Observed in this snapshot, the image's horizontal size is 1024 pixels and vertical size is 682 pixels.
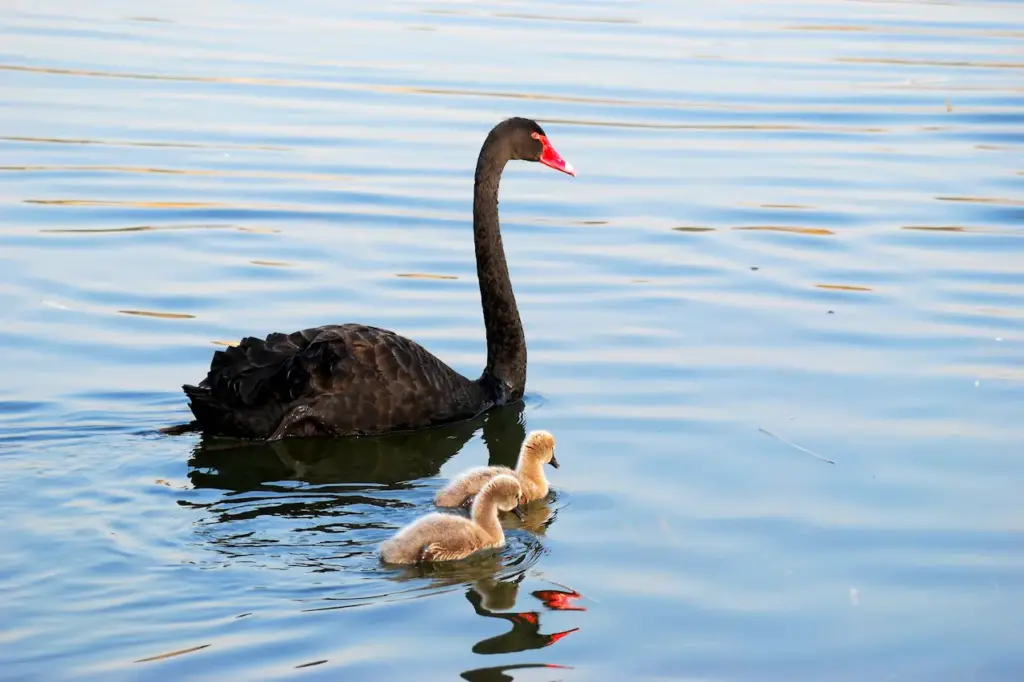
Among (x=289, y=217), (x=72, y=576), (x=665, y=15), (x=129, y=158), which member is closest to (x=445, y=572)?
(x=72, y=576)

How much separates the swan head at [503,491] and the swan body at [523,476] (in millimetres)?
140

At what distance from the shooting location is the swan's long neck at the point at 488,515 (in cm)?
560

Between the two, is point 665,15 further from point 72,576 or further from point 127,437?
point 72,576

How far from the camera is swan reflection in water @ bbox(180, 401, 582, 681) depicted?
5160 mm

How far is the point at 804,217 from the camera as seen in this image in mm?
10859

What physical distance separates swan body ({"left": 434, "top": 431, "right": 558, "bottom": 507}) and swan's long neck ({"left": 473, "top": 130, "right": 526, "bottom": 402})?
1360 millimetres

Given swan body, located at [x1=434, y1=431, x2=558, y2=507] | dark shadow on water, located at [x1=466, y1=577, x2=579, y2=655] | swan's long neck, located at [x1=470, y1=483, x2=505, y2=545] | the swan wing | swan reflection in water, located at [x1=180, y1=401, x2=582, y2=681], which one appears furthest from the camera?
the swan wing

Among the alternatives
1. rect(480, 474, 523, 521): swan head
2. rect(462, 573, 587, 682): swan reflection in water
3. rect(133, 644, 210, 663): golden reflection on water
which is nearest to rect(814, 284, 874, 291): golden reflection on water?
rect(480, 474, 523, 521): swan head

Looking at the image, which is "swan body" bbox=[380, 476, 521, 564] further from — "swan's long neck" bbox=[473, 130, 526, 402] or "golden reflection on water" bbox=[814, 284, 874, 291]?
"golden reflection on water" bbox=[814, 284, 874, 291]

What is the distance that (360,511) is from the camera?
5.89m

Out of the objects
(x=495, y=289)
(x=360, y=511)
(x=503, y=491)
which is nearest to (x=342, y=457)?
(x=360, y=511)

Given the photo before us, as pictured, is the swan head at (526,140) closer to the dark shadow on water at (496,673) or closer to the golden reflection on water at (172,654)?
the dark shadow on water at (496,673)

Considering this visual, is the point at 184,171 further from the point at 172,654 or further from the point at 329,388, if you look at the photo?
the point at 172,654

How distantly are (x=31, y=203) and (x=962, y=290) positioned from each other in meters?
5.85
